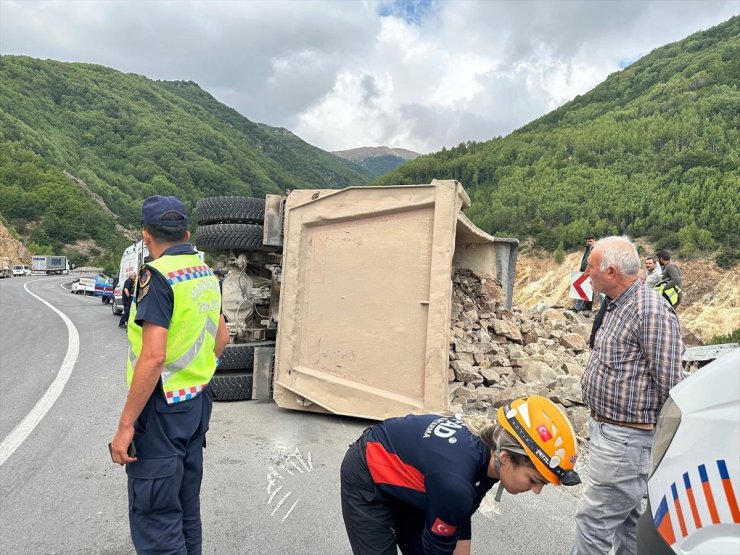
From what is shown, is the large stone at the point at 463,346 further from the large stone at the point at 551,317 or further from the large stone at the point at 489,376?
the large stone at the point at 551,317

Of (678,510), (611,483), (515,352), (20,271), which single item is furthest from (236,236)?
(20,271)

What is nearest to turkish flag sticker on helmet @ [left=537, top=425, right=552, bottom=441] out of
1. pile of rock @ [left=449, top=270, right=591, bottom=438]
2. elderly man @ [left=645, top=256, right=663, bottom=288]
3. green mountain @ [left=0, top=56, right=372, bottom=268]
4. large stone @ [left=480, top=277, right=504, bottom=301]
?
pile of rock @ [left=449, top=270, right=591, bottom=438]

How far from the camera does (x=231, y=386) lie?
5.34 m

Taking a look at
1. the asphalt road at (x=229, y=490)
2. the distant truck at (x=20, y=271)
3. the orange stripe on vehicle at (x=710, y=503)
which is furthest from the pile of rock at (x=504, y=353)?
the distant truck at (x=20, y=271)

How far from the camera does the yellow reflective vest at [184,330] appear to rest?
2031mm

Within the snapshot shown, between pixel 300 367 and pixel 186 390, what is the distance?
2892mm

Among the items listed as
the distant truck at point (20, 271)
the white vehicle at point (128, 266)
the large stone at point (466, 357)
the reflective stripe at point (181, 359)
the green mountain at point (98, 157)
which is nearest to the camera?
the reflective stripe at point (181, 359)

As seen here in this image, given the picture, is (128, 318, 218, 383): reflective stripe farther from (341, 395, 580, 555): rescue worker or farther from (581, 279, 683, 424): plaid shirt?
(581, 279, 683, 424): plaid shirt

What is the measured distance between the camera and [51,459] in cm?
371

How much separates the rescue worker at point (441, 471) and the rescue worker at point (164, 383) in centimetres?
70

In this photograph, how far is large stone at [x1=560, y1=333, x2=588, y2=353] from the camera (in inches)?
274

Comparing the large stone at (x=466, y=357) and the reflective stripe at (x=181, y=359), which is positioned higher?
the reflective stripe at (x=181, y=359)

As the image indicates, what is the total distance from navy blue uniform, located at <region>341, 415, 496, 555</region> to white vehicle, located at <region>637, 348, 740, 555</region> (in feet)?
1.74

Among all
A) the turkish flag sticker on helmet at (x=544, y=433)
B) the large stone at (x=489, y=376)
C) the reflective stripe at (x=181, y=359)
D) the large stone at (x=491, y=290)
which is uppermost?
the large stone at (x=491, y=290)
